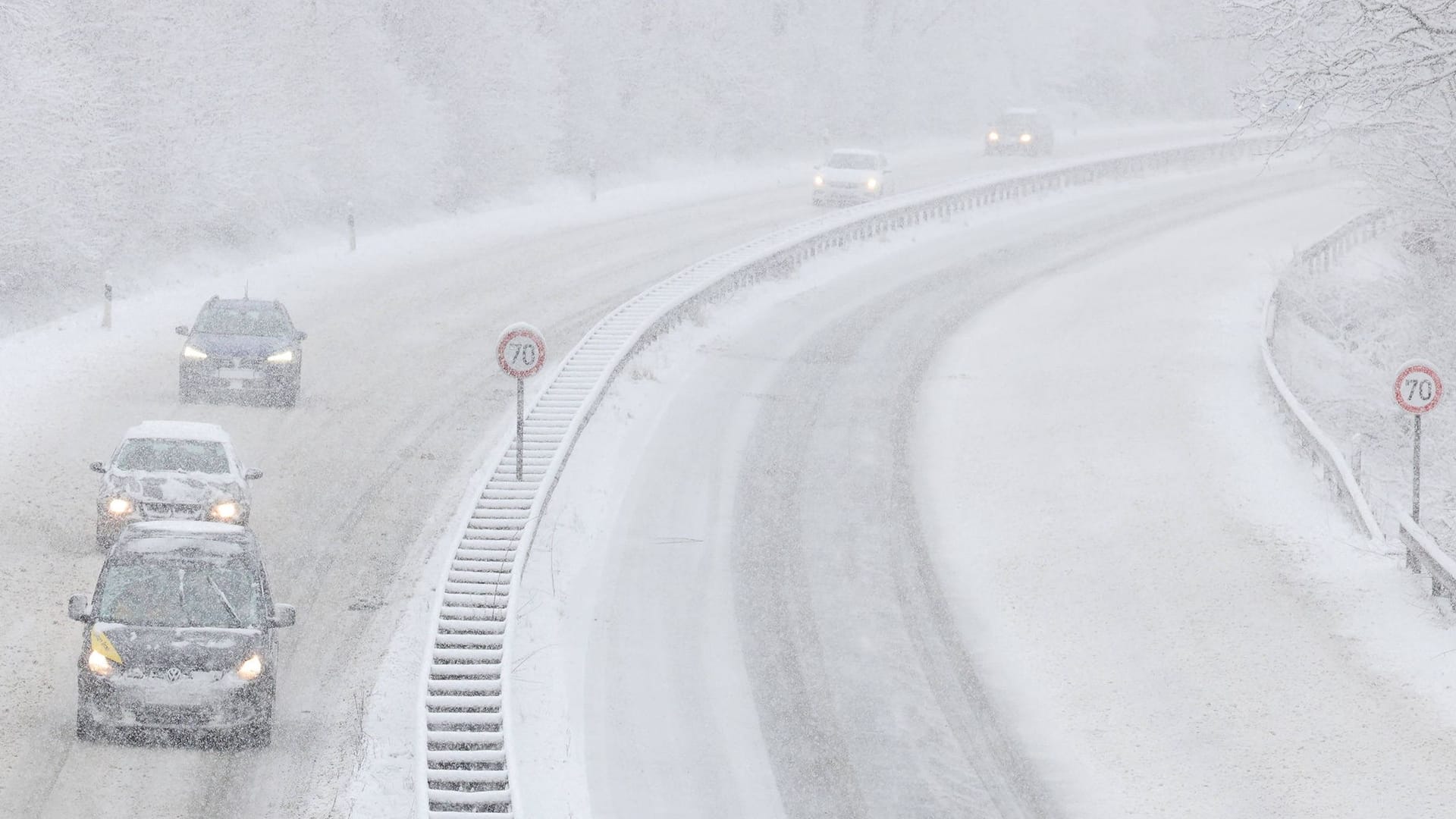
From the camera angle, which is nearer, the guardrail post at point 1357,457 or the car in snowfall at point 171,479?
the car in snowfall at point 171,479

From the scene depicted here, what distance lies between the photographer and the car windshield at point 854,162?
48.8m

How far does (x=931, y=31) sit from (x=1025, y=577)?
61.1 meters

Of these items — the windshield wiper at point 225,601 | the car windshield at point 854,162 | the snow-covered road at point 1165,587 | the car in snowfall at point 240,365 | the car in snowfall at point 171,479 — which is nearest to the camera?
the windshield wiper at point 225,601

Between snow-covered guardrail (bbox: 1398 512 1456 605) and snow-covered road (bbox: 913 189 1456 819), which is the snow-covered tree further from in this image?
snow-covered road (bbox: 913 189 1456 819)

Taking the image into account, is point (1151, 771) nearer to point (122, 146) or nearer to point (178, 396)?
point (178, 396)

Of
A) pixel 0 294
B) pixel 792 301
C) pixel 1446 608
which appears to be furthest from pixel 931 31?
pixel 1446 608

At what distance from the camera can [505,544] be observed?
60.2 feet

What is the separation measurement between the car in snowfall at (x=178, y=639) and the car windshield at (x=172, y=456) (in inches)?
150

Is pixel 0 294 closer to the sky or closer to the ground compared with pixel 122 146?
closer to the ground

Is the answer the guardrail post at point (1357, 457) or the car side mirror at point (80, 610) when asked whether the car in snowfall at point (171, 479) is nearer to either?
the car side mirror at point (80, 610)

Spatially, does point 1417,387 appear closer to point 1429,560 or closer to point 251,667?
point 1429,560

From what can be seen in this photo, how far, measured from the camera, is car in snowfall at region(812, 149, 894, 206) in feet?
157

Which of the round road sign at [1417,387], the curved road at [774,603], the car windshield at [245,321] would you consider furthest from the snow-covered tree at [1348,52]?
the car windshield at [245,321]

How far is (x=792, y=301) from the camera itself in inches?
1409
